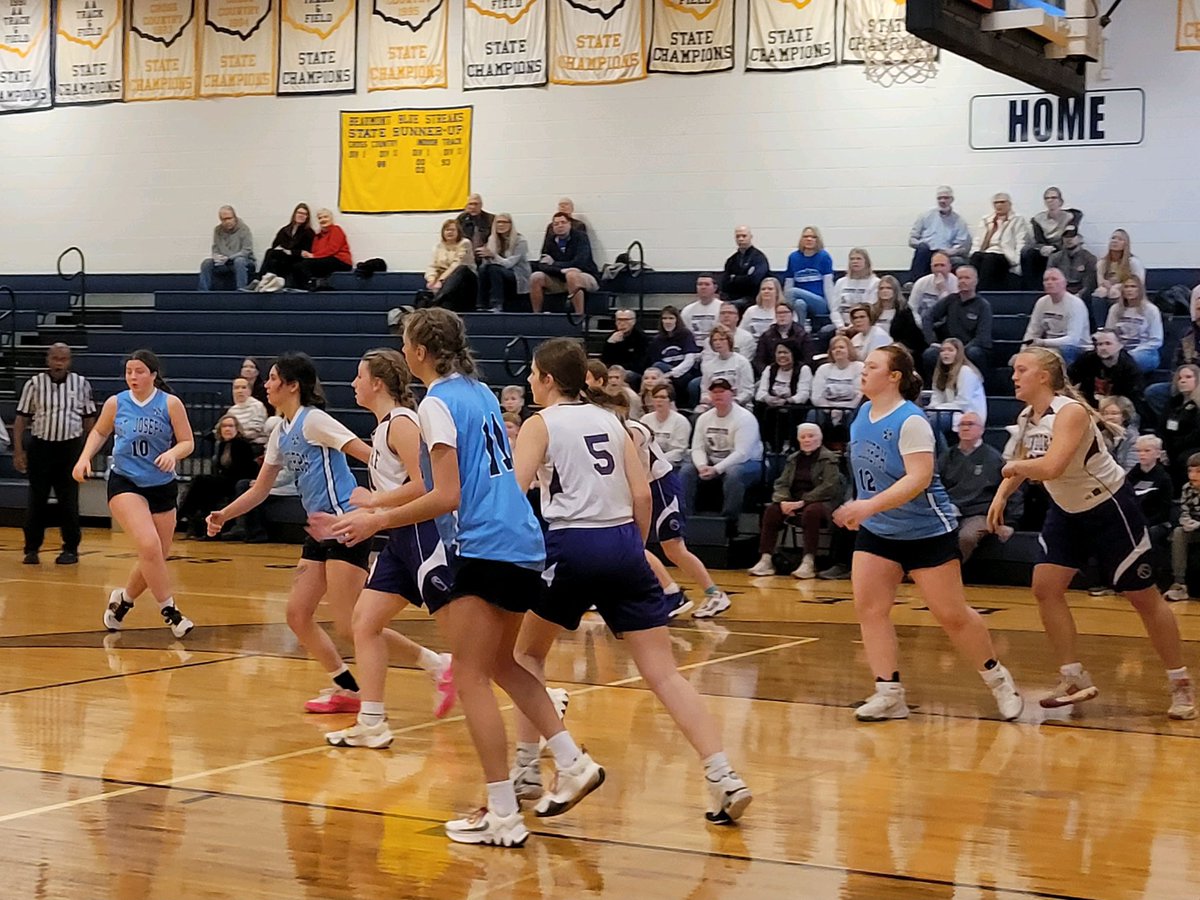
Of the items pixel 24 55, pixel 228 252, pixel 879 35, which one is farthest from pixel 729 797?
pixel 24 55

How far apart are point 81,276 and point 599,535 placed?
17245mm

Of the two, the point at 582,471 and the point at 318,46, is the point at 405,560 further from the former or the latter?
the point at 318,46

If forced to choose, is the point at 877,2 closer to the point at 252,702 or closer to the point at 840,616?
the point at 840,616

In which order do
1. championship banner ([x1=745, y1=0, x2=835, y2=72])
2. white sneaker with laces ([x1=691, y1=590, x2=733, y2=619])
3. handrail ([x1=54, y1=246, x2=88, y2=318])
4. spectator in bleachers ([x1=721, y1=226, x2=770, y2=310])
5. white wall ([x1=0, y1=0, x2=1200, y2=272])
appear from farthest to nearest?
1. handrail ([x1=54, y1=246, x2=88, y2=318])
2. championship banner ([x1=745, y1=0, x2=835, y2=72])
3. spectator in bleachers ([x1=721, y1=226, x2=770, y2=310])
4. white wall ([x1=0, y1=0, x2=1200, y2=272])
5. white sneaker with laces ([x1=691, y1=590, x2=733, y2=619])

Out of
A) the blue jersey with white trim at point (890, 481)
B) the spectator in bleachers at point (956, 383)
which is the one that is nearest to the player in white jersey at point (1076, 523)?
the blue jersey with white trim at point (890, 481)

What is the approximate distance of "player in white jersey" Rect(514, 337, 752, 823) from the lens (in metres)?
5.22

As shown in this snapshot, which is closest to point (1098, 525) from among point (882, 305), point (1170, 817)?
point (1170, 817)

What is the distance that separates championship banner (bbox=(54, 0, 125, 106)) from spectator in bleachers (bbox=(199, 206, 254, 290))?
2965 millimetres

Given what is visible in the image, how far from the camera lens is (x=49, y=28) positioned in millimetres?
22406

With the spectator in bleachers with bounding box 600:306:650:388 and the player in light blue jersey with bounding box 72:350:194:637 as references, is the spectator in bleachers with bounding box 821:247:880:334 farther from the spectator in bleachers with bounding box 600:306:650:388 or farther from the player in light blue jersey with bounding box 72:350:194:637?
the player in light blue jersey with bounding box 72:350:194:637

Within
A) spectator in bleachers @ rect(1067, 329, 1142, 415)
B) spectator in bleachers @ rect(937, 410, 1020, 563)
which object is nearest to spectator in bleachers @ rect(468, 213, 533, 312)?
spectator in bleachers @ rect(937, 410, 1020, 563)

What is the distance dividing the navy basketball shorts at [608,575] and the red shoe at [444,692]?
176 cm

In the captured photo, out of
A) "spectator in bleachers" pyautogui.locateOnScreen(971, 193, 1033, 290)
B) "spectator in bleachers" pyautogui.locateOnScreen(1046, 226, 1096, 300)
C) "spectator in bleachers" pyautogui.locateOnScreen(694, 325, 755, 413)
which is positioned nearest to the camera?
"spectator in bleachers" pyautogui.locateOnScreen(694, 325, 755, 413)

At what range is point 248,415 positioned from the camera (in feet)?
52.9
